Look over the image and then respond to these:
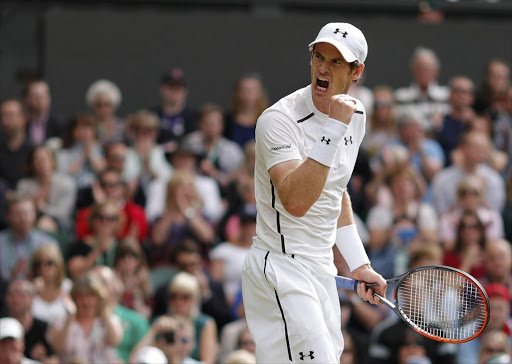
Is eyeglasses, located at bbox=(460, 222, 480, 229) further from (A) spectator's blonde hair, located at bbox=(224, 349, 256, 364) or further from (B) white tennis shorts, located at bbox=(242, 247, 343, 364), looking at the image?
(B) white tennis shorts, located at bbox=(242, 247, 343, 364)

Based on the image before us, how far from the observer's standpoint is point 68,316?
28.8 ft

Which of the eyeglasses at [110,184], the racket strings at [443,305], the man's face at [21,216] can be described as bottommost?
the man's face at [21,216]

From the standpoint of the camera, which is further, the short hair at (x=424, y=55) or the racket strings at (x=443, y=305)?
the short hair at (x=424, y=55)

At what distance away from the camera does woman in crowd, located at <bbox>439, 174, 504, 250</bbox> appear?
412 inches

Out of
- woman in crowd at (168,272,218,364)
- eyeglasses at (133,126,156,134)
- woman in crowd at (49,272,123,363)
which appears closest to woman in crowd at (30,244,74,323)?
woman in crowd at (49,272,123,363)

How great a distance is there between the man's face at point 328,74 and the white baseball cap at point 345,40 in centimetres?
4

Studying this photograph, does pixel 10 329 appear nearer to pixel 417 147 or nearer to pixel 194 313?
pixel 194 313

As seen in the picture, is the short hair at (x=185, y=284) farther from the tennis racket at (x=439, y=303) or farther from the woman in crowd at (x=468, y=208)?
the tennis racket at (x=439, y=303)

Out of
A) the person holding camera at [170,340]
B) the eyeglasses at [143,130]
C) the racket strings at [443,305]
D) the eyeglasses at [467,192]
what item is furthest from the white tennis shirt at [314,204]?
the eyeglasses at [143,130]

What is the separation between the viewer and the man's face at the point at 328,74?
205 inches

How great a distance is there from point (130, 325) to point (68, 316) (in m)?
0.51

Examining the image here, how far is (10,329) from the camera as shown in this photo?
821 cm

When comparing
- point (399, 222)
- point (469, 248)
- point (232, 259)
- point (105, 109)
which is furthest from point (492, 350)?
point (105, 109)

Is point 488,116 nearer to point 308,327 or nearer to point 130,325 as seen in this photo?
point 130,325
